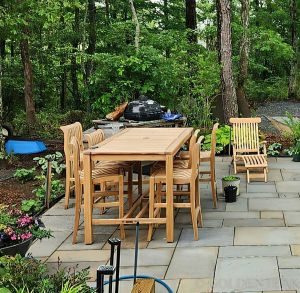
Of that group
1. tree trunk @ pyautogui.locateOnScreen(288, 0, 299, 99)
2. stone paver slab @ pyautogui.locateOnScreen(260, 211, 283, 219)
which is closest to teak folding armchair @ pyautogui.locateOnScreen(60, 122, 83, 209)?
stone paver slab @ pyautogui.locateOnScreen(260, 211, 283, 219)

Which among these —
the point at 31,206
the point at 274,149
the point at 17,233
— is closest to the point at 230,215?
the point at 31,206

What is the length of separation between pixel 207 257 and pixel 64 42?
35.9ft

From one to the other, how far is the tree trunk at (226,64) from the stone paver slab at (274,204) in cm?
369

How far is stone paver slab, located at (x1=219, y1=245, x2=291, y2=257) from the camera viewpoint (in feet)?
12.8

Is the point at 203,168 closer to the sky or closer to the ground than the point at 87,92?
closer to the ground

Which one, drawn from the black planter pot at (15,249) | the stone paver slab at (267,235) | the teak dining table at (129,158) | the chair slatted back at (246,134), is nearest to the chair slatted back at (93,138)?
the teak dining table at (129,158)

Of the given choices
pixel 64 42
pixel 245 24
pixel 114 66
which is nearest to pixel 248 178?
pixel 114 66

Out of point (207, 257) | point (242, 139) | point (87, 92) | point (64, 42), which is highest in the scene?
point (64, 42)

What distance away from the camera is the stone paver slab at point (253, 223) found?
15.5 ft

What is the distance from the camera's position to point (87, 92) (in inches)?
361

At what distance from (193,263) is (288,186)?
2.81m

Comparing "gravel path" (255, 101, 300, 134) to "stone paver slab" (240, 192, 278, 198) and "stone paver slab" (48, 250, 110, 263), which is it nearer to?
"stone paver slab" (240, 192, 278, 198)

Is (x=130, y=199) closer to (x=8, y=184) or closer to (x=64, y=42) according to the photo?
(x=8, y=184)

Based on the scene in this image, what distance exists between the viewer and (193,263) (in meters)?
3.79
